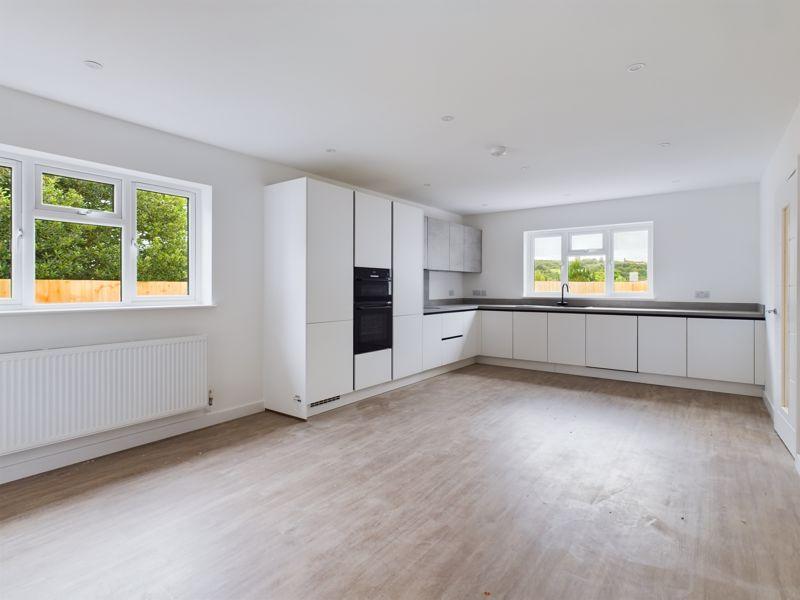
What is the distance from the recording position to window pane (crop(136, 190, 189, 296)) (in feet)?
11.4

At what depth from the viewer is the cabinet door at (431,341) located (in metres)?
5.38

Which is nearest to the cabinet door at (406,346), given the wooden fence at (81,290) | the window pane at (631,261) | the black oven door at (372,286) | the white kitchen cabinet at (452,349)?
the black oven door at (372,286)

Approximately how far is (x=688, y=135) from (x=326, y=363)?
3.66 metres

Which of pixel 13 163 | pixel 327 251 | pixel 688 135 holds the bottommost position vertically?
pixel 327 251

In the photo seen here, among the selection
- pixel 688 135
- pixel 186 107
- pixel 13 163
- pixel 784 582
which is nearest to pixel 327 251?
pixel 186 107

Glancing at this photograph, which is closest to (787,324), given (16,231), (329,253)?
(329,253)

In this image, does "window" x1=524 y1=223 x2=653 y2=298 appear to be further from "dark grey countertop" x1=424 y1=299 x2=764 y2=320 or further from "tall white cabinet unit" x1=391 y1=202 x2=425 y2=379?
"tall white cabinet unit" x1=391 y1=202 x2=425 y2=379

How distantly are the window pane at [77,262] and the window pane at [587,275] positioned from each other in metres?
5.70

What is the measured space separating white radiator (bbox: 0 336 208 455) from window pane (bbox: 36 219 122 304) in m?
0.46

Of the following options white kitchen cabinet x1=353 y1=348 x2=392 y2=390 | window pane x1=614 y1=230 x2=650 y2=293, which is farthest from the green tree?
window pane x1=614 y1=230 x2=650 y2=293

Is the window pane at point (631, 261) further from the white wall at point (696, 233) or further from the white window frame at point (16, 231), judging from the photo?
the white window frame at point (16, 231)

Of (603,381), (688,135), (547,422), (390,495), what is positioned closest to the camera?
(390,495)

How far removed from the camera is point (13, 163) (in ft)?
9.29

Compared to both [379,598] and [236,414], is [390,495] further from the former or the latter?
[236,414]
